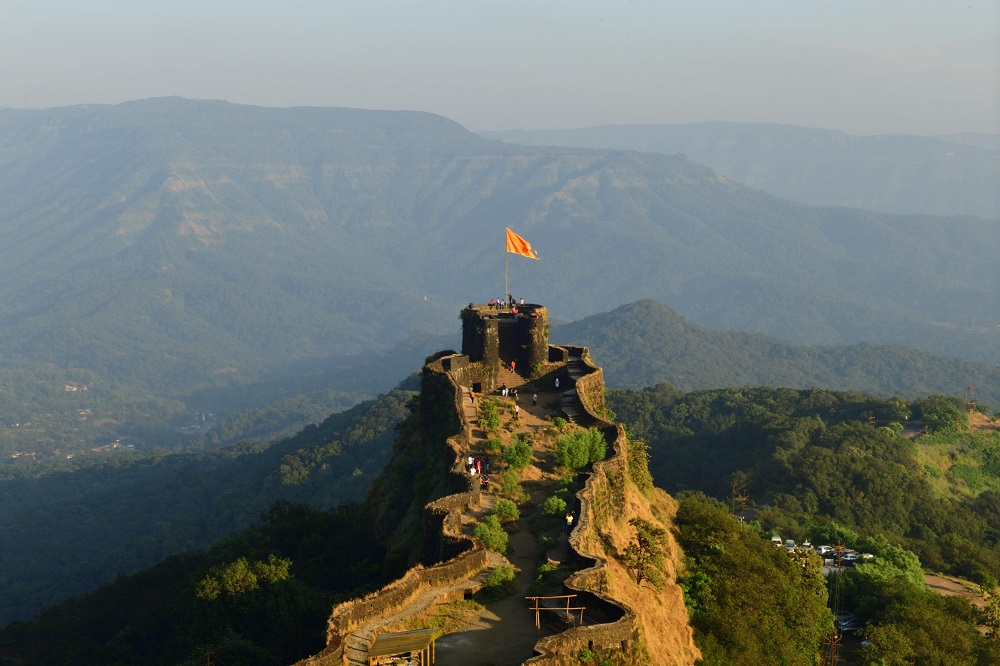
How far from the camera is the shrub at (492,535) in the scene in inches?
1111

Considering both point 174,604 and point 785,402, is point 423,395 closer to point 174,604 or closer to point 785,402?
point 174,604

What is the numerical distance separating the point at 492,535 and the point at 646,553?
5.11 m

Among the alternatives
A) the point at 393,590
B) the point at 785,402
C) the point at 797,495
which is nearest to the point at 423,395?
the point at 393,590

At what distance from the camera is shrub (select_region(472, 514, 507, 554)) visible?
92.6 feet

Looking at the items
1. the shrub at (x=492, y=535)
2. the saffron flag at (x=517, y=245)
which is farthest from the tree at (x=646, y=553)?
the saffron flag at (x=517, y=245)

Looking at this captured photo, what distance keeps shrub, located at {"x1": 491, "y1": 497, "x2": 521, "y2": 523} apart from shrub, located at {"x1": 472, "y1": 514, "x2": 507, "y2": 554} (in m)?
1.20

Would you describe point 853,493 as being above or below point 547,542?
below

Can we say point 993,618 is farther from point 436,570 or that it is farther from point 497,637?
point 497,637

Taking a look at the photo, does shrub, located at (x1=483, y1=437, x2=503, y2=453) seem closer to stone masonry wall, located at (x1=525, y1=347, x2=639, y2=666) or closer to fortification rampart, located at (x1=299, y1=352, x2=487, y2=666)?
fortification rampart, located at (x1=299, y1=352, x2=487, y2=666)

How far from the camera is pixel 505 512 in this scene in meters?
31.3

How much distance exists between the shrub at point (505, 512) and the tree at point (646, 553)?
10.8 feet

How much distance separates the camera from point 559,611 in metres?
22.7

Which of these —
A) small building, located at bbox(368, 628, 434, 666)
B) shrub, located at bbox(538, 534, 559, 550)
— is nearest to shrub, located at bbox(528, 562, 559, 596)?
shrub, located at bbox(538, 534, 559, 550)

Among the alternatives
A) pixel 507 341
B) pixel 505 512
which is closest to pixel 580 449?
Result: pixel 505 512
